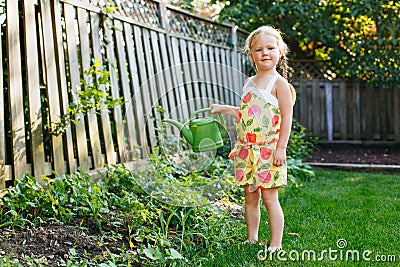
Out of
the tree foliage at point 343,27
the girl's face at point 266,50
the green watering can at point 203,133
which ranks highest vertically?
the tree foliage at point 343,27

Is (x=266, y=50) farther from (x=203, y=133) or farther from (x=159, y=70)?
(x=159, y=70)

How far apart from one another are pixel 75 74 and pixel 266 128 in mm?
1641

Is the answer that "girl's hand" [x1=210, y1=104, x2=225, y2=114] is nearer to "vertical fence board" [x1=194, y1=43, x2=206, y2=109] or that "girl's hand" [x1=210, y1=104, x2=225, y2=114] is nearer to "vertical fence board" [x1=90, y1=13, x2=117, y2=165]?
"vertical fence board" [x1=90, y1=13, x2=117, y2=165]

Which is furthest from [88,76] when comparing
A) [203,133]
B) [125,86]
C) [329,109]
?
[329,109]

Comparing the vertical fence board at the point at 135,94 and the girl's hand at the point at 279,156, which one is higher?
the vertical fence board at the point at 135,94

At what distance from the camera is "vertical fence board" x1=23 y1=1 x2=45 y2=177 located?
11.2 feet

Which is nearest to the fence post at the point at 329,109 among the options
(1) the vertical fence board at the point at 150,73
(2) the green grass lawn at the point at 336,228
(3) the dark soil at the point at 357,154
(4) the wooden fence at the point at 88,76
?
(3) the dark soil at the point at 357,154

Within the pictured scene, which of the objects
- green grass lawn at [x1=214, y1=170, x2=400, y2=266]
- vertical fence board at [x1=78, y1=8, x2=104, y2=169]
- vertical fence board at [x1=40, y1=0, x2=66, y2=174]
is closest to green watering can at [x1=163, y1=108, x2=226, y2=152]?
green grass lawn at [x1=214, y1=170, x2=400, y2=266]

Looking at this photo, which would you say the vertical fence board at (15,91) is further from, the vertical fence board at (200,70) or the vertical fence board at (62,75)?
the vertical fence board at (200,70)

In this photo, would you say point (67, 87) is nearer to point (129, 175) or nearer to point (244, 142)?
point (129, 175)

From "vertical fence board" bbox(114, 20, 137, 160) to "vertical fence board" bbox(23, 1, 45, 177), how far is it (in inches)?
46.1

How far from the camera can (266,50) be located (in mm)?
3035

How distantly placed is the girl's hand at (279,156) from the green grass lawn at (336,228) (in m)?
0.50

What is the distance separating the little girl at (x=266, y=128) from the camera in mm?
3027
